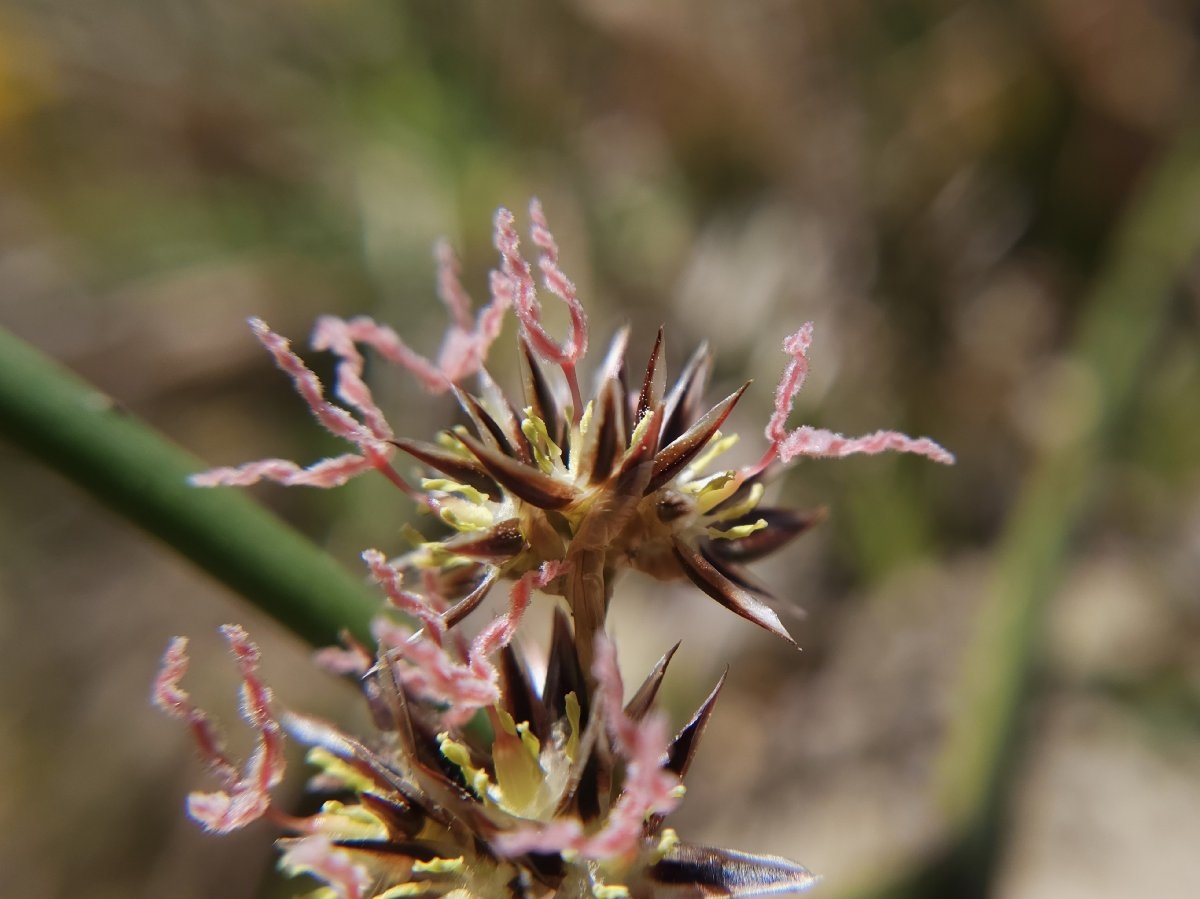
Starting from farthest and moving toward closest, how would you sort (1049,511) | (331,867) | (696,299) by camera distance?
1. (696,299)
2. (1049,511)
3. (331,867)

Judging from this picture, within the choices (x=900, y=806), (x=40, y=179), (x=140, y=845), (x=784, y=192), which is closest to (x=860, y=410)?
(x=784, y=192)

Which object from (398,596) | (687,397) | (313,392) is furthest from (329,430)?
(687,397)

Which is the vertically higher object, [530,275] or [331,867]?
[530,275]

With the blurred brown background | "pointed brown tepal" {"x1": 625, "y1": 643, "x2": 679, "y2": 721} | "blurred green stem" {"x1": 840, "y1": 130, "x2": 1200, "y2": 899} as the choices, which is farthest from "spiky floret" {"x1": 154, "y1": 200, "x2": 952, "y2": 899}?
the blurred brown background

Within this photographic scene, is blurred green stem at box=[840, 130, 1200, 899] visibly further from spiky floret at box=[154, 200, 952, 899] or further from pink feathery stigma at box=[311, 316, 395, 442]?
pink feathery stigma at box=[311, 316, 395, 442]

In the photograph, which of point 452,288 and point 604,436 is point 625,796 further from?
point 452,288

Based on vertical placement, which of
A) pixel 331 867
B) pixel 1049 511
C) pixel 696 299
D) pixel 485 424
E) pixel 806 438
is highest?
pixel 696 299

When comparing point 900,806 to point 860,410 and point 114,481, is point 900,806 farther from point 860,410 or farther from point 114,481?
point 114,481
